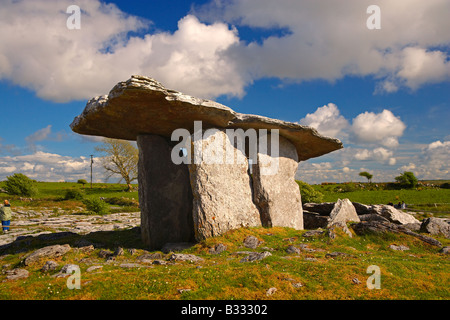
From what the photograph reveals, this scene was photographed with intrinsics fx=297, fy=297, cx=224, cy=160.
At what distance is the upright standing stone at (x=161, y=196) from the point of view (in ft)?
43.1

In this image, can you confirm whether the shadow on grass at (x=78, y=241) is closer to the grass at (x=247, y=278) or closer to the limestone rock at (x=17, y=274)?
the grass at (x=247, y=278)

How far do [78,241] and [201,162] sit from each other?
6014mm

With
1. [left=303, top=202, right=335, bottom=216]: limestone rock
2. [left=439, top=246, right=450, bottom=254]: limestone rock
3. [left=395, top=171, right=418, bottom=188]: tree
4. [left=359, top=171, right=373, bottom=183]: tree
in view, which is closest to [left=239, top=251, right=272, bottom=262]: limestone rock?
[left=439, top=246, right=450, bottom=254]: limestone rock

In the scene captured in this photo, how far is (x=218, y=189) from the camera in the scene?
40.3ft

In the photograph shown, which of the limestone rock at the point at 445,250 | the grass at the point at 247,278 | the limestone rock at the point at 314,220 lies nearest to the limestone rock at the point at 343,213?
the limestone rock at the point at 314,220

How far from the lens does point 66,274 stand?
7.65 m

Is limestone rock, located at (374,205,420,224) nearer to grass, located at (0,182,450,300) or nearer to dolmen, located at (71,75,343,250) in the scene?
dolmen, located at (71,75,343,250)

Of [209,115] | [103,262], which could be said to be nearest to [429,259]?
[209,115]

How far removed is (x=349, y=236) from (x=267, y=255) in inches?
190

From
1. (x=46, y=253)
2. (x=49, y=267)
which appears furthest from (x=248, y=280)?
(x=46, y=253)

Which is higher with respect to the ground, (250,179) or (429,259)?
(250,179)

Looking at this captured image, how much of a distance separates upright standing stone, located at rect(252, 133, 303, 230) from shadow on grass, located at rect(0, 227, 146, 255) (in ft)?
18.8

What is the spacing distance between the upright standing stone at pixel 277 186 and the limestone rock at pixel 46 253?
7.95 metres
